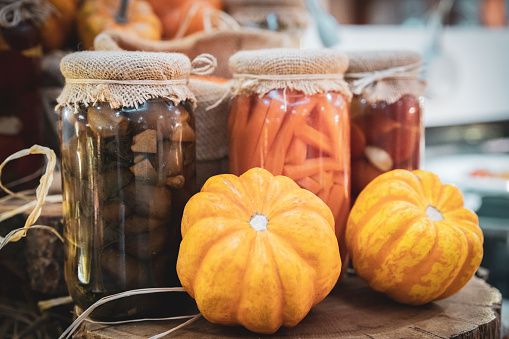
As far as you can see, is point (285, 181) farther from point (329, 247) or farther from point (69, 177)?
point (69, 177)

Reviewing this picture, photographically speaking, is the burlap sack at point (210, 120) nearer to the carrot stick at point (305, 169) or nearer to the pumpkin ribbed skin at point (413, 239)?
the carrot stick at point (305, 169)

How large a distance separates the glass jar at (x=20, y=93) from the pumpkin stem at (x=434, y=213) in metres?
0.82

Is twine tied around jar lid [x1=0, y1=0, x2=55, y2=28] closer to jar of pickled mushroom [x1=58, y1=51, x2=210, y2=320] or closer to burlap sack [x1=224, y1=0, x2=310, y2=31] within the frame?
jar of pickled mushroom [x1=58, y1=51, x2=210, y2=320]

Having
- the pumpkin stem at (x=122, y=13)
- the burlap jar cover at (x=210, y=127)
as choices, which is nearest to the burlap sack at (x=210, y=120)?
the burlap jar cover at (x=210, y=127)

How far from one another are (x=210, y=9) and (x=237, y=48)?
0.17m

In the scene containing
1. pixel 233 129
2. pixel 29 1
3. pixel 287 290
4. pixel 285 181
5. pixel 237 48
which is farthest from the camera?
pixel 237 48

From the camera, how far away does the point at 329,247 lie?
651 millimetres

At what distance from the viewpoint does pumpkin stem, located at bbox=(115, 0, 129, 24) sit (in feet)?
3.94

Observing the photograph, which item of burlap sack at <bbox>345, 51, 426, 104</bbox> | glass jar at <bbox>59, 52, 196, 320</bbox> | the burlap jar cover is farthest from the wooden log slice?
burlap sack at <bbox>345, 51, 426, 104</bbox>

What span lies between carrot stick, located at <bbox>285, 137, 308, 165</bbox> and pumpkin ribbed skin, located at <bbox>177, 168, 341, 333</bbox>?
9 cm

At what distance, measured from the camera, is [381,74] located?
888 millimetres

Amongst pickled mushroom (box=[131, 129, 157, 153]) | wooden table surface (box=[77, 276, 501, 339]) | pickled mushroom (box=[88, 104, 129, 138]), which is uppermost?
pickled mushroom (box=[88, 104, 129, 138])

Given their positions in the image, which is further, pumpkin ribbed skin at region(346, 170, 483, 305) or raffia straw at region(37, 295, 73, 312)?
raffia straw at region(37, 295, 73, 312)

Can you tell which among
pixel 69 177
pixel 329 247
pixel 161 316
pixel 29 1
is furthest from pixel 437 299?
pixel 29 1
